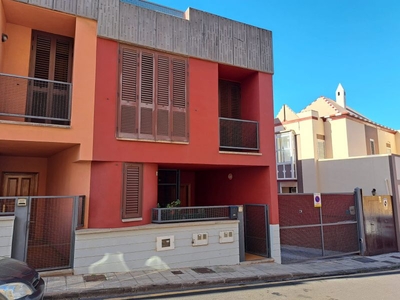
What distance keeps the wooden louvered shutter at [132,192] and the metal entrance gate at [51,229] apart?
1116 mm

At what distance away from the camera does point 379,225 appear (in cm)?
1184

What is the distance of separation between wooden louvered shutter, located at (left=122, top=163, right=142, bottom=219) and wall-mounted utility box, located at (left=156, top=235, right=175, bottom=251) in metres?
0.87

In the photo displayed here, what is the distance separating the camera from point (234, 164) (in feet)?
31.7

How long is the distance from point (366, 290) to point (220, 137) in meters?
5.73

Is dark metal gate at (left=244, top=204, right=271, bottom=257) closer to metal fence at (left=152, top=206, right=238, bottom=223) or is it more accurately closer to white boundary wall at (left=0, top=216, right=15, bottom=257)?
metal fence at (left=152, top=206, right=238, bottom=223)

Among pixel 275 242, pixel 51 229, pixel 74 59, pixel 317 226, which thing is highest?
pixel 74 59

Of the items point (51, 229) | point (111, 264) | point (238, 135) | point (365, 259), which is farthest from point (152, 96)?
point (365, 259)

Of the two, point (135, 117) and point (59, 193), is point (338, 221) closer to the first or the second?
point (135, 117)

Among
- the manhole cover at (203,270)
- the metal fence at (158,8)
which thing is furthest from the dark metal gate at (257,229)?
the metal fence at (158,8)

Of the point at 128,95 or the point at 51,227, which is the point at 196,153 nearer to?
the point at 128,95

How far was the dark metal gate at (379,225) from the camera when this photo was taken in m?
11.5

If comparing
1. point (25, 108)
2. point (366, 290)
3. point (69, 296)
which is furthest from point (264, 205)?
point (25, 108)

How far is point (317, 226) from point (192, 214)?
4922mm

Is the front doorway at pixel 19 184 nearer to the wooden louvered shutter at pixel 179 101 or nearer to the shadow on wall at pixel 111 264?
the shadow on wall at pixel 111 264
